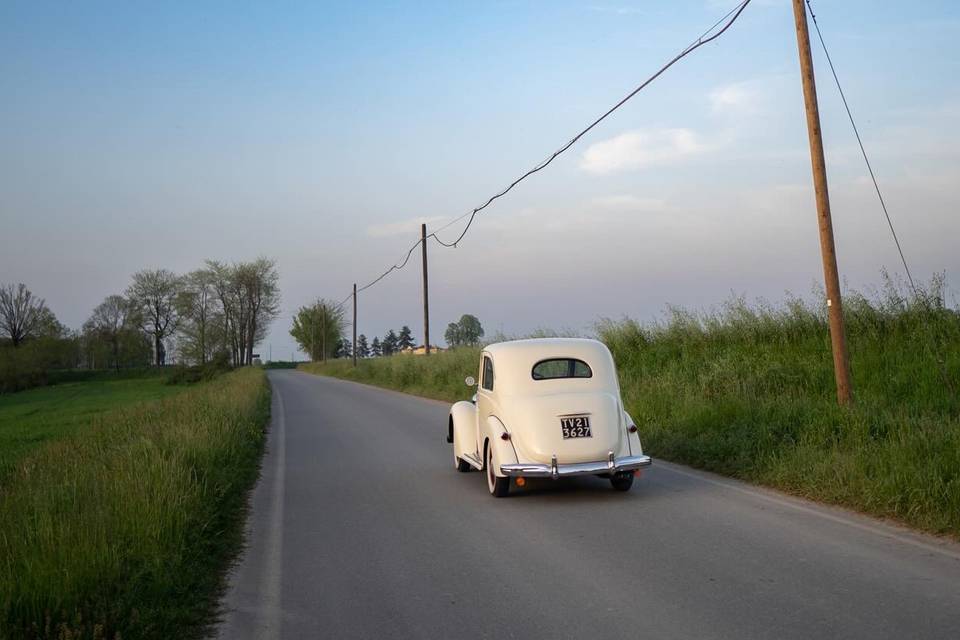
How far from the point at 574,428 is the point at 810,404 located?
4.64m

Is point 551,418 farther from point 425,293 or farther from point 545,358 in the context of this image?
point 425,293

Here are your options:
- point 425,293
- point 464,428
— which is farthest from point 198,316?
point 464,428

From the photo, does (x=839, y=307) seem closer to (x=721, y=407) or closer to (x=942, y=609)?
(x=721, y=407)

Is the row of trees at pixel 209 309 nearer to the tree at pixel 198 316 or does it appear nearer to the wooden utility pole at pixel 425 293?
the tree at pixel 198 316

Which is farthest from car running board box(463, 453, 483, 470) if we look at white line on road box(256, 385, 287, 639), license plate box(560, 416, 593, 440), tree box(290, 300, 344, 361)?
tree box(290, 300, 344, 361)

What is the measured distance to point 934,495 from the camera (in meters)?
7.29

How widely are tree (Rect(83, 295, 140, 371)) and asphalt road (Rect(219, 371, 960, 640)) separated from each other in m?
102

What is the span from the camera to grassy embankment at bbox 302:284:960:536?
26.2 ft

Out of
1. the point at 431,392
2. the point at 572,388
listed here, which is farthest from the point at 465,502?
the point at 431,392

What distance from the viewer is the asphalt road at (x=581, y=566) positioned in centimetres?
497

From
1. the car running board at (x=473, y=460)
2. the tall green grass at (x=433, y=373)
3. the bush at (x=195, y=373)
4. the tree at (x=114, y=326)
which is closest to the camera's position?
the car running board at (x=473, y=460)

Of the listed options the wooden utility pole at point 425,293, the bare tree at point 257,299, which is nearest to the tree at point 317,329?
the bare tree at point 257,299

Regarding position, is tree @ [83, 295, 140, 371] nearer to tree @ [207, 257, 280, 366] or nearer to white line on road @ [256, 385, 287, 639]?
tree @ [207, 257, 280, 366]

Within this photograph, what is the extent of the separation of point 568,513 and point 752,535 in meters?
1.99
